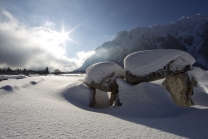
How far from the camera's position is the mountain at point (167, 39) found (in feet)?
516

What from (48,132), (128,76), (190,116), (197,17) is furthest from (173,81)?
(197,17)

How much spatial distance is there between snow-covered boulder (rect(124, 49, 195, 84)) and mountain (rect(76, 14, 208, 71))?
148 metres

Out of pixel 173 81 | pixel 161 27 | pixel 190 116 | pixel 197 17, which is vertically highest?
pixel 197 17

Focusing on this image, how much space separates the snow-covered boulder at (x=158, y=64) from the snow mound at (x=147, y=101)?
2.38ft

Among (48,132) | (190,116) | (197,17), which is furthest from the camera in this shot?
(197,17)

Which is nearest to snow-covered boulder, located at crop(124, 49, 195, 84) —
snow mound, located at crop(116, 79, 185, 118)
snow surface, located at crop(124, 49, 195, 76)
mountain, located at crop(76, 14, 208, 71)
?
snow surface, located at crop(124, 49, 195, 76)

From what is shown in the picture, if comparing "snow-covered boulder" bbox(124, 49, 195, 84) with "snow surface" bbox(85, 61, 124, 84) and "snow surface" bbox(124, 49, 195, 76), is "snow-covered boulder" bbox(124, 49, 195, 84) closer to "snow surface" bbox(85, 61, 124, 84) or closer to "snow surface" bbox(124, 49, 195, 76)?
"snow surface" bbox(124, 49, 195, 76)

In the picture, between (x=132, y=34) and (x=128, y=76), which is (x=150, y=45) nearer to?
(x=132, y=34)

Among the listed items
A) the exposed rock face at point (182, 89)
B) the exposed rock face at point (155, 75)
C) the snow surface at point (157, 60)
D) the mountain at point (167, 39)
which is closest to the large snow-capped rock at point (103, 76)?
the exposed rock face at point (155, 75)

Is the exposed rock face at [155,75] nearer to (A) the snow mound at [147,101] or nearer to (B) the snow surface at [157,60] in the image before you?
(B) the snow surface at [157,60]

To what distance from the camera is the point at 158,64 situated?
7.59m

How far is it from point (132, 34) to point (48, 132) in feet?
679

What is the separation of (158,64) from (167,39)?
Answer: 192625 mm

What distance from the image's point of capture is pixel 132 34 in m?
192
